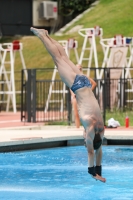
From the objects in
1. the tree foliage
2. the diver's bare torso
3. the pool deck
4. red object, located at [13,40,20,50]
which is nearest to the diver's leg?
the diver's bare torso

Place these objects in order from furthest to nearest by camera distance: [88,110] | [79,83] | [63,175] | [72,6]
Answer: [72,6] → [63,175] → [79,83] → [88,110]

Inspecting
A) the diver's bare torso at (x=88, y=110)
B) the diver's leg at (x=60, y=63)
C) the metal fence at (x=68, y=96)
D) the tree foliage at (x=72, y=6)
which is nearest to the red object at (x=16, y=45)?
the metal fence at (x=68, y=96)

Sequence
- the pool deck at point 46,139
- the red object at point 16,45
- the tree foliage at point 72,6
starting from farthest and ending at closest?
the tree foliage at point 72,6 < the red object at point 16,45 < the pool deck at point 46,139

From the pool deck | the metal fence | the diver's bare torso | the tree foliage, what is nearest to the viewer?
the diver's bare torso

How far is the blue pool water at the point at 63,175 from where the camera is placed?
10.8 m

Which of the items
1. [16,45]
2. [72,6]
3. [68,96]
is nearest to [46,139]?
[68,96]

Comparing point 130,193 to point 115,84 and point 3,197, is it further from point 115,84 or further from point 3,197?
point 115,84

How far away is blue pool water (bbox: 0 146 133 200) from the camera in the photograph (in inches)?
425

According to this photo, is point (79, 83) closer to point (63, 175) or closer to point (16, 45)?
point (63, 175)

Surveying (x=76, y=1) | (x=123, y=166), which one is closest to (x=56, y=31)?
(x=76, y=1)

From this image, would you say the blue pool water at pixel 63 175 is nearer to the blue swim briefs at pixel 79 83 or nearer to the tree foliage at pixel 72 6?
the blue swim briefs at pixel 79 83

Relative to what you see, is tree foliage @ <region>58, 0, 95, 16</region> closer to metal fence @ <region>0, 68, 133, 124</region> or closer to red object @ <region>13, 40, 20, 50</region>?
metal fence @ <region>0, 68, 133, 124</region>

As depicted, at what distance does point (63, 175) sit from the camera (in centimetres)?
1280

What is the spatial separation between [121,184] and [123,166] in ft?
6.73
